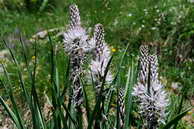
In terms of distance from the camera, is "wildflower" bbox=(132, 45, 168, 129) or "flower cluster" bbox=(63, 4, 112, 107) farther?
"flower cluster" bbox=(63, 4, 112, 107)

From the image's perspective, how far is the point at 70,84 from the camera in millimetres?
1902

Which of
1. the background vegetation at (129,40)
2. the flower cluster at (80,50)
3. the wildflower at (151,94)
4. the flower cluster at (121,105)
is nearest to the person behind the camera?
the wildflower at (151,94)

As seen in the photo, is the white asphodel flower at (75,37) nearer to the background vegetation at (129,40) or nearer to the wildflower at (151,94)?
the wildflower at (151,94)

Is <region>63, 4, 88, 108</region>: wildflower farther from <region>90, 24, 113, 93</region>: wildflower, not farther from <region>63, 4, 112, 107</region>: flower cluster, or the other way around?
<region>90, 24, 113, 93</region>: wildflower

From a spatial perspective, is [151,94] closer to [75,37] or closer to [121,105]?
[121,105]

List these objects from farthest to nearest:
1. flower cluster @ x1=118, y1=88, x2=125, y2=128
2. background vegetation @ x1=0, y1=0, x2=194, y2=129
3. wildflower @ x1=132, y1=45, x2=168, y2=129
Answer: background vegetation @ x1=0, y1=0, x2=194, y2=129 → flower cluster @ x1=118, y1=88, x2=125, y2=128 → wildflower @ x1=132, y1=45, x2=168, y2=129

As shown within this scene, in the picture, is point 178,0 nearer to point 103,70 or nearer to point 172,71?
point 172,71

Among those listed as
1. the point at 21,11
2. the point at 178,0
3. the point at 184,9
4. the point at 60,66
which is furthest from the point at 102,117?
the point at 21,11

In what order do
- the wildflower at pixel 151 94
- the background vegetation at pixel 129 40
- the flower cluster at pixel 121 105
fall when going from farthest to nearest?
1. the background vegetation at pixel 129 40
2. the flower cluster at pixel 121 105
3. the wildflower at pixel 151 94

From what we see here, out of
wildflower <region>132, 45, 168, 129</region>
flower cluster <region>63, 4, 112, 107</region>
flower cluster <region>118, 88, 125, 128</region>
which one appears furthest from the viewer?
flower cluster <region>118, 88, 125, 128</region>

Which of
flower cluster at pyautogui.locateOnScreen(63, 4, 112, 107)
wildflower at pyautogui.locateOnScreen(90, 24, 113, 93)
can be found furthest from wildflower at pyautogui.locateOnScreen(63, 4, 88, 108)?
wildflower at pyautogui.locateOnScreen(90, 24, 113, 93)

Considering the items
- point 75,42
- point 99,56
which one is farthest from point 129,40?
point 99,56

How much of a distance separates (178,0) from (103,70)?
4.71m

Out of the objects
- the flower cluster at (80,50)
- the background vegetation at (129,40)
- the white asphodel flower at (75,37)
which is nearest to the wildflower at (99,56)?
the flower cluster at (80,50)
